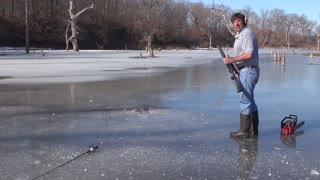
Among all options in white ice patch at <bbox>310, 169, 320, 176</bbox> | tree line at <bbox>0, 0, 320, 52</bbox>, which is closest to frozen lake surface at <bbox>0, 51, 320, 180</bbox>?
white ice patch at <bbox>310, 169, 320, 176</bbox>

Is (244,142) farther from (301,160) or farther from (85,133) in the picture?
(85,133)

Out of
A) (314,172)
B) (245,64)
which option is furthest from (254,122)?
(314,172)

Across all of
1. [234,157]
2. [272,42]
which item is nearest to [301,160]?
[234,157]

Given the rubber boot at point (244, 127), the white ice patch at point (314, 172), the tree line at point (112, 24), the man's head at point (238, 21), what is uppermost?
the tree line at point (112, 24)

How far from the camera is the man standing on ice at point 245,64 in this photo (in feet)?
18.9

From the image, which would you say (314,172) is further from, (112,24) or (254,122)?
(112,24)

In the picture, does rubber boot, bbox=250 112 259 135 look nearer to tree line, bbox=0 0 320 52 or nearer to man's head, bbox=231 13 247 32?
man's head, bbox=231 13 247 32

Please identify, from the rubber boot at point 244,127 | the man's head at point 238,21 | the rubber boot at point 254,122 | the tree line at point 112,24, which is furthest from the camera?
the tree line at point 112,24

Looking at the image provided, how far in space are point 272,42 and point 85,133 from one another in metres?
126

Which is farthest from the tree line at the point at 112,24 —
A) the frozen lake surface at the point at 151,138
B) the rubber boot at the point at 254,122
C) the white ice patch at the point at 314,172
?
the white ice patch at the point at 314,172

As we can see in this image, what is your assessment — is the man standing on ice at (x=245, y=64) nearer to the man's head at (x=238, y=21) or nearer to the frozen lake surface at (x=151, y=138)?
the man's head at (x=238, y=21)

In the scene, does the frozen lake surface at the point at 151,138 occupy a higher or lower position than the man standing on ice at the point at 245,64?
lower

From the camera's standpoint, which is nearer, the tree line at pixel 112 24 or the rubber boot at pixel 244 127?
the rubber boot at pixel 244 127

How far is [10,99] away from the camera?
32.8 ft
